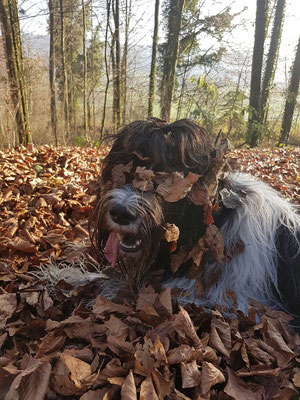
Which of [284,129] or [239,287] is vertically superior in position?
[239,287]

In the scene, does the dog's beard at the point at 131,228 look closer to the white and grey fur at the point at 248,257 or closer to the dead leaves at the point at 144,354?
the dead leaves at the point at 144,354

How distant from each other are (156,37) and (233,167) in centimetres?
1318

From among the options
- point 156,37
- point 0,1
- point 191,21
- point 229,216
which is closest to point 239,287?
point 229,216

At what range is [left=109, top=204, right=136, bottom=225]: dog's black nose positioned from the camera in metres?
2.04

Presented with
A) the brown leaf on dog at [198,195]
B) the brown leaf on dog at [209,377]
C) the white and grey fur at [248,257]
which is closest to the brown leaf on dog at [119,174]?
the brown leaf on dog at [198,195]

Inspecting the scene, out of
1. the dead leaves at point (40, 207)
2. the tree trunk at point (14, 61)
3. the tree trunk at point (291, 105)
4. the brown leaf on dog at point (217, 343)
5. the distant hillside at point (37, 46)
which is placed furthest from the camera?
the tree trunk at point (291, 105)

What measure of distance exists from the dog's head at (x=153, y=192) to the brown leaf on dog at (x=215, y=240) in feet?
0.17

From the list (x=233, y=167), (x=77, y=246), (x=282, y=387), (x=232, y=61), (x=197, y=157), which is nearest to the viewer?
(x=282, y=387)

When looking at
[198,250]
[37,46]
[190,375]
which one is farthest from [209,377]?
[37,46]

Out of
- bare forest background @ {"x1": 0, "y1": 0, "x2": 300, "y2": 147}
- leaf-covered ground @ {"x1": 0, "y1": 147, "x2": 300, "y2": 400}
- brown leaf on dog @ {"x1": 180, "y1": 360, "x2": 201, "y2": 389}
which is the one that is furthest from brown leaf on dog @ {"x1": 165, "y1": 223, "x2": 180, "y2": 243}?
bare forest background @ {"x1": 0, "y1": 0, "x2": 300, "y2": 147}

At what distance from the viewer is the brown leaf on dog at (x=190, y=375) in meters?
1.68

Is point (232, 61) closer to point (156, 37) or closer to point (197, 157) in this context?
point (156, 37)

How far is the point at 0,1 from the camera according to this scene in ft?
28.3

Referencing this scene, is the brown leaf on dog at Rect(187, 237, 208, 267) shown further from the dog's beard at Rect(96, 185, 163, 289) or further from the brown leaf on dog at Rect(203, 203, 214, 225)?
the dog's beard at Rect(96, 185, 163, 289)
